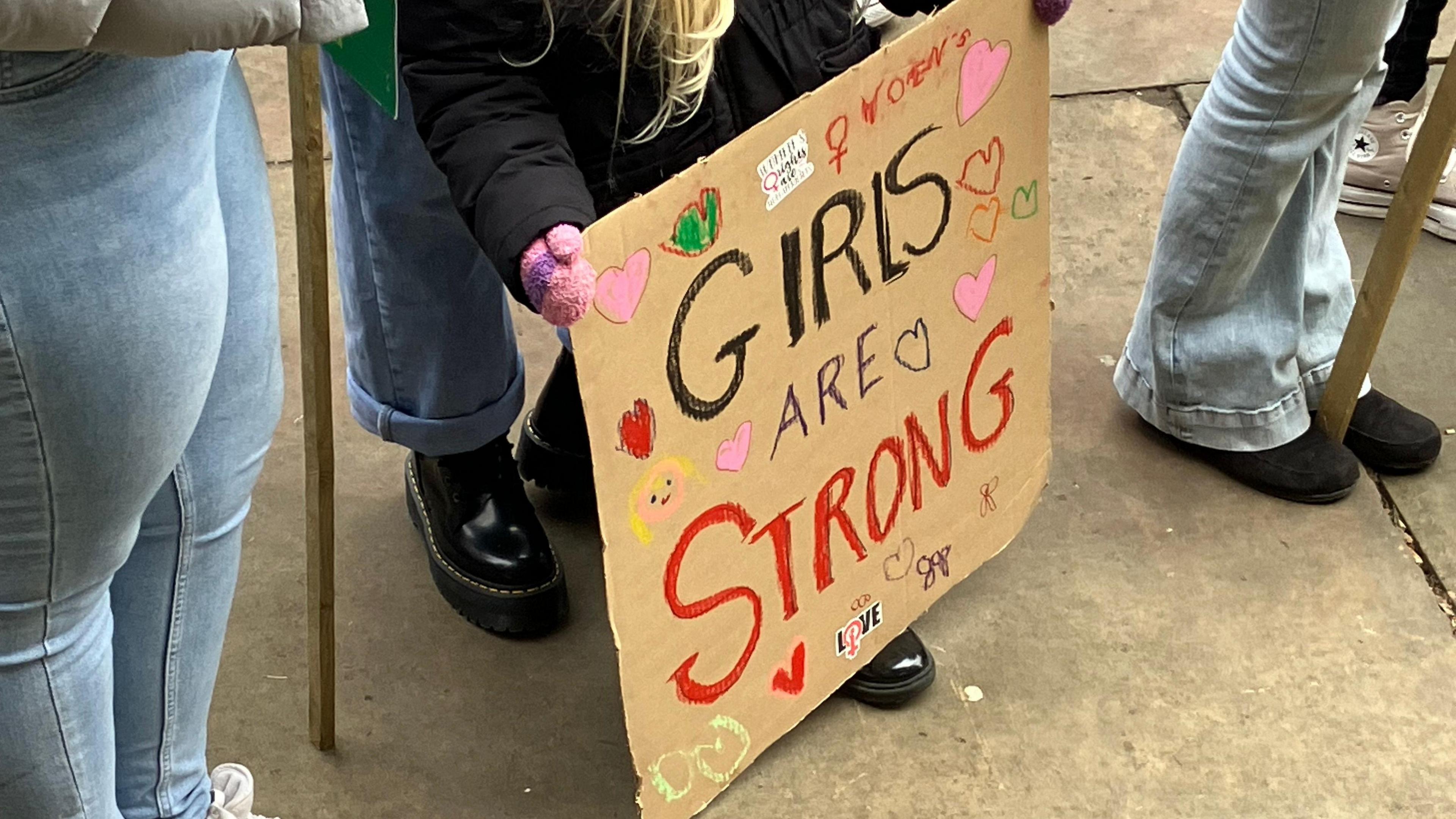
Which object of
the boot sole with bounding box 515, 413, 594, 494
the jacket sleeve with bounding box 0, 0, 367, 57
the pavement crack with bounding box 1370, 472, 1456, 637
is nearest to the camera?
the jacket sleeve with bounding box 0, 0, 367, 57

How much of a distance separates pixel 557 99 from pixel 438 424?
572 mm

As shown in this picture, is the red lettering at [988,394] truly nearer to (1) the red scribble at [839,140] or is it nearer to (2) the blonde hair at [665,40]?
(1) the red scribble at [839,140]

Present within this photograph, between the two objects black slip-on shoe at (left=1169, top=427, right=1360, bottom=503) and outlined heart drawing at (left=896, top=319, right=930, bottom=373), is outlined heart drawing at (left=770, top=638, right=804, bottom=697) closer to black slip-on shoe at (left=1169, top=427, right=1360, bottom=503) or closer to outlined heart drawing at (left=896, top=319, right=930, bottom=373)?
outlined heart drawing at (left=896, top=319, right=930, bottom=373)

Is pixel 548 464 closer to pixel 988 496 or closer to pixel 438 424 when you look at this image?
pixel 438 424

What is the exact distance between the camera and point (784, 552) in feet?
5.35

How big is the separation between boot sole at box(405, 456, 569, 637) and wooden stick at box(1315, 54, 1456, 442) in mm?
1134

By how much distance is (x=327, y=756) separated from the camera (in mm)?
1786

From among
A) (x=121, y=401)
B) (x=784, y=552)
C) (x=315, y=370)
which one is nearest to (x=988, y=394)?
(x=784, y=552)

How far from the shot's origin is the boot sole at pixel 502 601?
1907 millimetres

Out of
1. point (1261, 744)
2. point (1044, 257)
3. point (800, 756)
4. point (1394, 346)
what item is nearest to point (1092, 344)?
point (1394, 346)

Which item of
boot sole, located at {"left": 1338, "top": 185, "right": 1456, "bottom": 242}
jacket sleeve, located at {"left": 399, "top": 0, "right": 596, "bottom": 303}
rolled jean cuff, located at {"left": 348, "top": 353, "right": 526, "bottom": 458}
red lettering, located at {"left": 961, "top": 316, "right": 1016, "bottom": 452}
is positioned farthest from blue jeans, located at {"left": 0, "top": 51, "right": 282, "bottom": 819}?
boot sole, located at {"left": 1338, "top": 185, "right": 1456, "bottom": 242}

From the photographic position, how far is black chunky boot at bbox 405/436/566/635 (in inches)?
75.1

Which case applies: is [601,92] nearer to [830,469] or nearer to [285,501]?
[830,469]

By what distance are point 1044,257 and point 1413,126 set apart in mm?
1202
